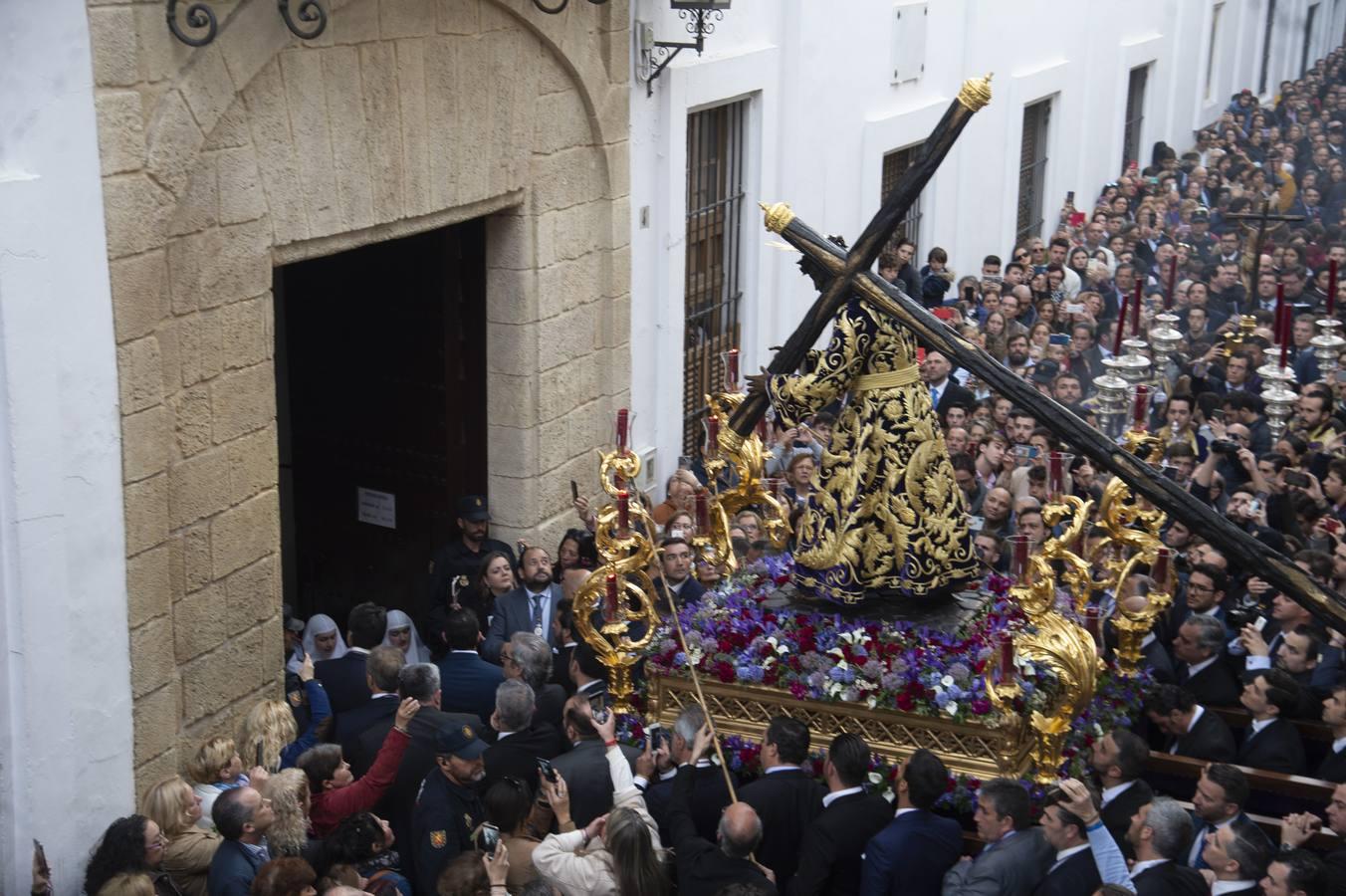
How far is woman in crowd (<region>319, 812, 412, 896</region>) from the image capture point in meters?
5.98

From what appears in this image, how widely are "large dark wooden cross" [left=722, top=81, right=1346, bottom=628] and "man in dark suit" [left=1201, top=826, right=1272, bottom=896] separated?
3.33ft

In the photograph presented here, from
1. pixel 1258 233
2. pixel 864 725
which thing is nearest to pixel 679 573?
pixel 864 725

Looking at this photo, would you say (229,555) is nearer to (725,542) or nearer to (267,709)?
(267,709)

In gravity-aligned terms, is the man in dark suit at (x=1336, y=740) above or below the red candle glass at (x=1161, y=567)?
below

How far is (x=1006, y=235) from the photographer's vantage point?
18.3 m

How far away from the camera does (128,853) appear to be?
5.94 metres

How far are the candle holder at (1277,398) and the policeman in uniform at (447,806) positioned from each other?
19.9 feet

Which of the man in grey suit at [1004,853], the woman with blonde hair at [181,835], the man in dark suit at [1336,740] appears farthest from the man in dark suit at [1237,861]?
the woman with blonde hair at [181,835]

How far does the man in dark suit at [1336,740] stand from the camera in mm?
6844

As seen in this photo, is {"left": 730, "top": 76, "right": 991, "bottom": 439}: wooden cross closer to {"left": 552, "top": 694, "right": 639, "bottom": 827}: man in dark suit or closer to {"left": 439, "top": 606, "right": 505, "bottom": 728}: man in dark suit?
{"left": 439, "top": 606, "right": 505, "bottom": 728}: man in dark suit

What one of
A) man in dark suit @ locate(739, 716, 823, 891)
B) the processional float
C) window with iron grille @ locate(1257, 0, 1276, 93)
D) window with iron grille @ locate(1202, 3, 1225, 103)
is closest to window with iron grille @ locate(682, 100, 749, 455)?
the processional float

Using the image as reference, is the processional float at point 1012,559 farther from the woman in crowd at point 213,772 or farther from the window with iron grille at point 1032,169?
the window with iron grille at point 1032,169

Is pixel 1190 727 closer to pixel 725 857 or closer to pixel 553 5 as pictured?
pixel 725 857

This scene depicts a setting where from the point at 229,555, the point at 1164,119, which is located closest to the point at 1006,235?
the point at 1164,119
